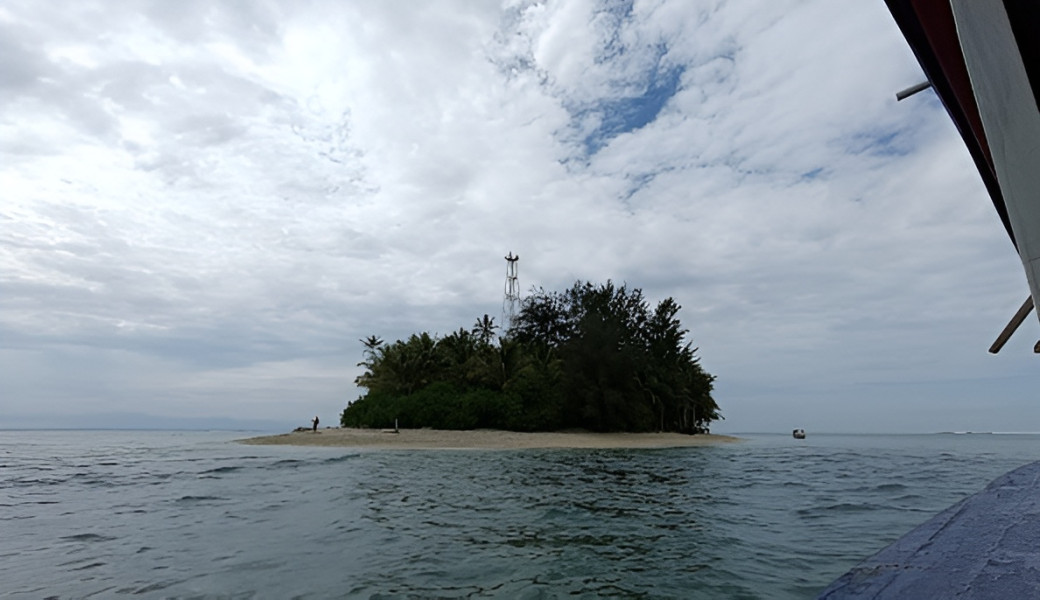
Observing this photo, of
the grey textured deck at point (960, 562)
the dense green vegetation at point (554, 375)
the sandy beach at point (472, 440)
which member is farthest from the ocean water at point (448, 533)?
the dense green vegetation at point (554, 375)

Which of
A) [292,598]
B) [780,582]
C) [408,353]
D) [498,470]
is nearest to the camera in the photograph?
[292,598]

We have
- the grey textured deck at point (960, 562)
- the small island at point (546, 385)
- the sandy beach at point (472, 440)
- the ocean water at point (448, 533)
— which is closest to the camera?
the grey textured deck at point (960, 562)

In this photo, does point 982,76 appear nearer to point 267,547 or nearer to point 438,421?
point 267,547

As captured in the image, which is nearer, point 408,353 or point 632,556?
point 632,556

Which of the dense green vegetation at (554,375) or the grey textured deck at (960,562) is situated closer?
the grey textured deck at (960,562)

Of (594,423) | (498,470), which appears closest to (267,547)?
(498,470)

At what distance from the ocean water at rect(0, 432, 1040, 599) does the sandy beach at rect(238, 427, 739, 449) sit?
1476 centimetres

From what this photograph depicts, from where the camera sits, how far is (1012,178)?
176cm

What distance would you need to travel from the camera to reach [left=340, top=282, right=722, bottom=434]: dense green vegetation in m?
37.0

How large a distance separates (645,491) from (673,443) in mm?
23640

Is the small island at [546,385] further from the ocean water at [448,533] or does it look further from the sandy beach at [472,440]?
the ocean water at [448,533]

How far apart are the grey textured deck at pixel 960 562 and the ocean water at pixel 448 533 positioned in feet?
4.53

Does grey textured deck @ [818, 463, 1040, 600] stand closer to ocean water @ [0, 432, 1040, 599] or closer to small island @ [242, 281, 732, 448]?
ocean water @ [0, 432, 1040, 599]

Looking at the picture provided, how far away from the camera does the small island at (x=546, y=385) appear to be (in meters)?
35.6
